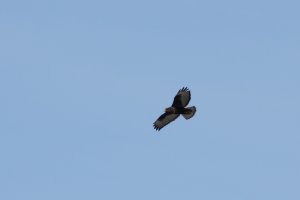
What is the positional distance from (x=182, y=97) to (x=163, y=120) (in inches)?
98.4

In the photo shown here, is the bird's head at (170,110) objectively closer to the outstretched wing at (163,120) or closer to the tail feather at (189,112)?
the outstretched wing at (163,120)

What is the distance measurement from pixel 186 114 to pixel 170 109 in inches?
57.8

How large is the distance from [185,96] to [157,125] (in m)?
3.24

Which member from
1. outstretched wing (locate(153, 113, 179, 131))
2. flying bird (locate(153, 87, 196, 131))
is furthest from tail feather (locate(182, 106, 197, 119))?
outstretched wing (locate(153, 113, 179, 131))

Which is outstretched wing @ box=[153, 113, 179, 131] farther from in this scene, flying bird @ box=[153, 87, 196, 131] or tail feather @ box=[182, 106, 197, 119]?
tail feather @ box=[182, 106, 197, 119]

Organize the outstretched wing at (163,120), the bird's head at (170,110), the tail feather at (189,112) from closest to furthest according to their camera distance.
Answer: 1. the tail feather at (189,112)
2. the bird's head at (170,110)
3. the outstretched wing at (163,120)

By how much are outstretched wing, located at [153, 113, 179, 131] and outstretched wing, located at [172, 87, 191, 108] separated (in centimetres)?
126

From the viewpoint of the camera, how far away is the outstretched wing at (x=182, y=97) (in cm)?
5066

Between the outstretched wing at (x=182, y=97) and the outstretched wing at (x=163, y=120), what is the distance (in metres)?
1.26

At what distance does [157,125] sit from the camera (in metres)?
52.4

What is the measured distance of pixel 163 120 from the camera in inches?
2057

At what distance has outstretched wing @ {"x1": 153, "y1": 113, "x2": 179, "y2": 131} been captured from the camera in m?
51.9

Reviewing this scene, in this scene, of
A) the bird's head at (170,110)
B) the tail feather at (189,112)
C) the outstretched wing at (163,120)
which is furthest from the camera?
the outstretched wing at (163,120)

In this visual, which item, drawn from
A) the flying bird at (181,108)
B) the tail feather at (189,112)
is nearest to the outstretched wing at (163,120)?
the flying bird at (181,108)
